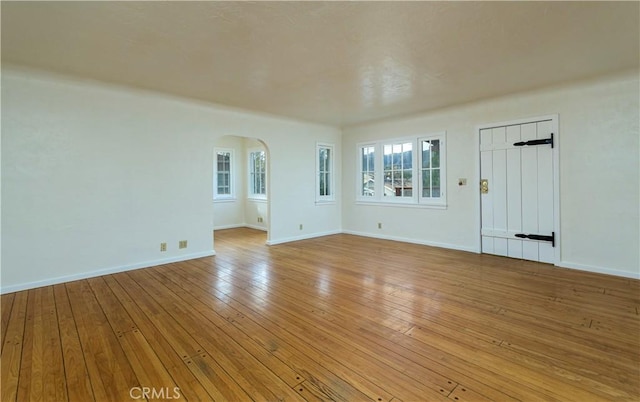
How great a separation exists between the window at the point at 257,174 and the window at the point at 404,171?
2586 mm

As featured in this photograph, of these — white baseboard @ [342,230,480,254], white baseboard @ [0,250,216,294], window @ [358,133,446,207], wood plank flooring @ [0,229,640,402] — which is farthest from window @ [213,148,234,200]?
wood plank flooring @ [0,229,640,402]

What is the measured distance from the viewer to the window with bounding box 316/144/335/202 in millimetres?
6668

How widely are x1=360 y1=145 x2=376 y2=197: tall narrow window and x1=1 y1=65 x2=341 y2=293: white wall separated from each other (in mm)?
2570

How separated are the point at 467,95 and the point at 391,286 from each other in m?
3.02

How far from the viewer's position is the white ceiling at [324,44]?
225cm

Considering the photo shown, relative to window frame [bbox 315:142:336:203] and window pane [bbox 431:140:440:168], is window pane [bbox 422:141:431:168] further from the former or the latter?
window frame [bbox 315:142:336:203]

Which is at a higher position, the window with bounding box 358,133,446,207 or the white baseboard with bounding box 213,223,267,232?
the window with bounding box 358,133,446,207

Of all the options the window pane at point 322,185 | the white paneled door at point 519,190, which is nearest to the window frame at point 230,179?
the window pane at point 322,185

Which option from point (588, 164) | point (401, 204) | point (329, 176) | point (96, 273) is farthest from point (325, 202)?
point (588, 164)

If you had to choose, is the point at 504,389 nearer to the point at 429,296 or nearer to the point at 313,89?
the point at 429,296

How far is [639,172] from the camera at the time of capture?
11.7 feet

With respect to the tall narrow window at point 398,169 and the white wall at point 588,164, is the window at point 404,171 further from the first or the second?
the white wall at point 588,164

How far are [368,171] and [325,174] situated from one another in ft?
3.25
